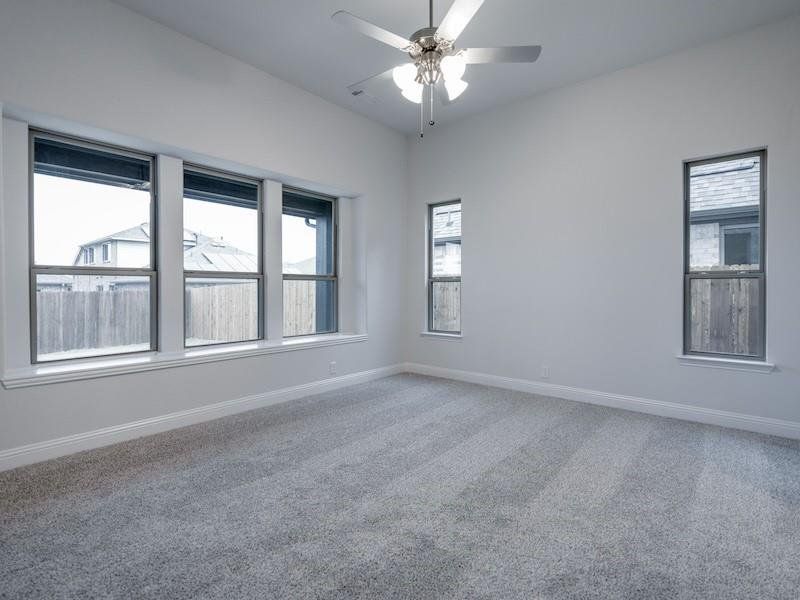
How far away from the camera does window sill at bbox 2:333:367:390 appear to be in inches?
107

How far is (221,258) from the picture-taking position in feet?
13.0

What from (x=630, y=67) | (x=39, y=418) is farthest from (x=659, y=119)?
(x=39, y=418)

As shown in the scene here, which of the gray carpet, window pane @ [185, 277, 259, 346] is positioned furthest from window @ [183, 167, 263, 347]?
the gray carpet

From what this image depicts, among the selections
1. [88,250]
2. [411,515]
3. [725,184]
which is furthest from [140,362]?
[725,184]

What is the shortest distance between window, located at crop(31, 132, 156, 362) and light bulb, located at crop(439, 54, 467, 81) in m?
2.52

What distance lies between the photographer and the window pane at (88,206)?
2.96 meters

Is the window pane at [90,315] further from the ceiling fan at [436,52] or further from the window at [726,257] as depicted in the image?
the window at [726,257]

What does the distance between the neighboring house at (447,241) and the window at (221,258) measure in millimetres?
2241

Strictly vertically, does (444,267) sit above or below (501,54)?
below

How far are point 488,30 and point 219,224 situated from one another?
2.84 metres

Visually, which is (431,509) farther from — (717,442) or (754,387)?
(754,387)

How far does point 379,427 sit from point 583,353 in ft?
7.16

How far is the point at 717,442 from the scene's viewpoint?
3.08 m

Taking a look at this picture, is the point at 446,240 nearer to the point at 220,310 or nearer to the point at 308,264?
the point at 308,264
